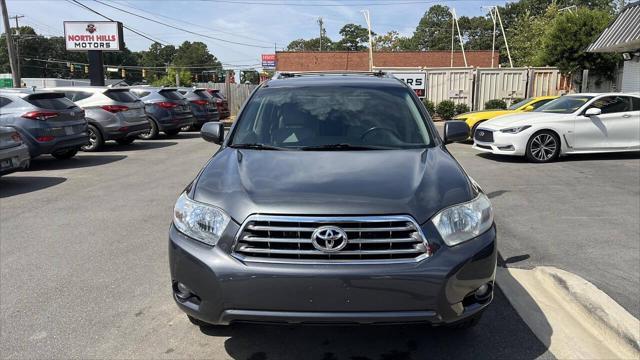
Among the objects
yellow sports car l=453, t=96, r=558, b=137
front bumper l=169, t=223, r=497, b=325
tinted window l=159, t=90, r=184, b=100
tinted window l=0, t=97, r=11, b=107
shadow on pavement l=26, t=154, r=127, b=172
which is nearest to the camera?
front bumper l=169, t=223, r=497, b=325

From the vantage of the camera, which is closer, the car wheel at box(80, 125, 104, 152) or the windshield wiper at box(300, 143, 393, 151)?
the windshield wiper at box(300, 143, 393, 151)

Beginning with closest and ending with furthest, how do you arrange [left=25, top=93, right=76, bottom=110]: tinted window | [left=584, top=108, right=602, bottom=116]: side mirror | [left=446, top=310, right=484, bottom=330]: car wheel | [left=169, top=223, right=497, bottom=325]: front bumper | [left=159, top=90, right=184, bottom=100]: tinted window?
1. [left=169, top=223, right=497, bottom=325]: front bumper
2. [left=446, top=310, right=484, bottom=330]: car wheel
3. [left=25, top=93, right=76, bottom=110]: tinted window
4. [left=584, top=108, right=602, bottom=116]: side mirror
5. [left=159, top=90, right=184, bottom=100]: tinted window

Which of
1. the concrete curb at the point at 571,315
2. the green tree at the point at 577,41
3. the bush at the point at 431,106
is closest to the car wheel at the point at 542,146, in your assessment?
the concrete curb at the point at 571,315

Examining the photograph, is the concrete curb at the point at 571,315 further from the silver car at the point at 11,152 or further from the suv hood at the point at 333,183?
the silver car at the point at 11,152

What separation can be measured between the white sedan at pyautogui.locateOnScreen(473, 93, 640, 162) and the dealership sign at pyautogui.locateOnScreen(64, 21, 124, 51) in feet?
70.9

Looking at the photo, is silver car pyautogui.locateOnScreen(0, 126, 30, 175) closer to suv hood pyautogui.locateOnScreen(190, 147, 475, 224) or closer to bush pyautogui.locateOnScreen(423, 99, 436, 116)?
suv hood pyautogui.locateOnScreen(190, 147, 475, 224)

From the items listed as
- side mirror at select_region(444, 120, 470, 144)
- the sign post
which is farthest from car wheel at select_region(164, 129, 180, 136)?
side mirror at select_region(444, 120, 470, 144)

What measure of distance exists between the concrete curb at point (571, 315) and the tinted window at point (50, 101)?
Result: 32.3ft

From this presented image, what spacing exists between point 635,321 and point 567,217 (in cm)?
328

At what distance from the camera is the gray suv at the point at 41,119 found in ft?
34.4

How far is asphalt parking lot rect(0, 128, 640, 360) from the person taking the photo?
3.39 meters

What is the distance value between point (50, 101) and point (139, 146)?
455cm

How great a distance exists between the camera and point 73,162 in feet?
39.7

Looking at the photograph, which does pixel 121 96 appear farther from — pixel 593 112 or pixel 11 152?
pixel 593 112
